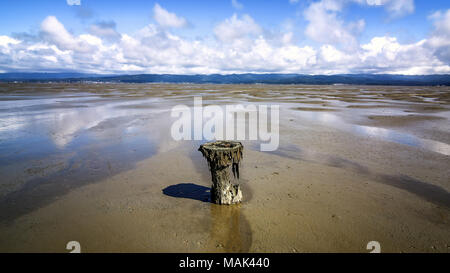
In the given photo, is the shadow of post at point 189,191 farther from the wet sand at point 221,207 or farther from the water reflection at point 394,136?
the water reflection at point 394,136

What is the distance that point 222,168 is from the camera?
6469mm

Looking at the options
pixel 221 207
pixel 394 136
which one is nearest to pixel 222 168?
pixel 221 207

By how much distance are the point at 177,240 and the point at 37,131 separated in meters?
15.1

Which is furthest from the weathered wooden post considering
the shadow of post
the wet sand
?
the shadow of post

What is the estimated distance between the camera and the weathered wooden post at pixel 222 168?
6.37 meters

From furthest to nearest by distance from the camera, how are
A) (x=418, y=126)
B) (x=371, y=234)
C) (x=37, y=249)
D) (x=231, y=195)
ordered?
(x=418, y=126) < (x=231, y=195) < (x=371, y=234) < (x=37, y=249)

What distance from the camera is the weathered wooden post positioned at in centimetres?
637

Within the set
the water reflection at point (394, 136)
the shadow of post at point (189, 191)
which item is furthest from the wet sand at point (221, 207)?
the water reflection at point (394, 136)

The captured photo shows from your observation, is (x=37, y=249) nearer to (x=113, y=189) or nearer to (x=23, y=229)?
(x=23, y=229)

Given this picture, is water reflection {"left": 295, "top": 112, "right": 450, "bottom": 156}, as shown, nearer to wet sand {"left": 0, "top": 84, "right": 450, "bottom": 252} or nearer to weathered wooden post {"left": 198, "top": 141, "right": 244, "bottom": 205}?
wet sand {"left": 0, "top": 84, "right": 450, "bottom": 252}

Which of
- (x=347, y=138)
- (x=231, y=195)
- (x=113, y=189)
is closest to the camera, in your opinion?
(x=231, y=195)

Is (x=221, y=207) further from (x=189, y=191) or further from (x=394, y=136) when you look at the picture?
(x=394, y=136)

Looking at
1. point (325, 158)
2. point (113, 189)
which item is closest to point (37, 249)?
point (113, 189)

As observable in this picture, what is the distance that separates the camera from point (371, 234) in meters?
5.45
